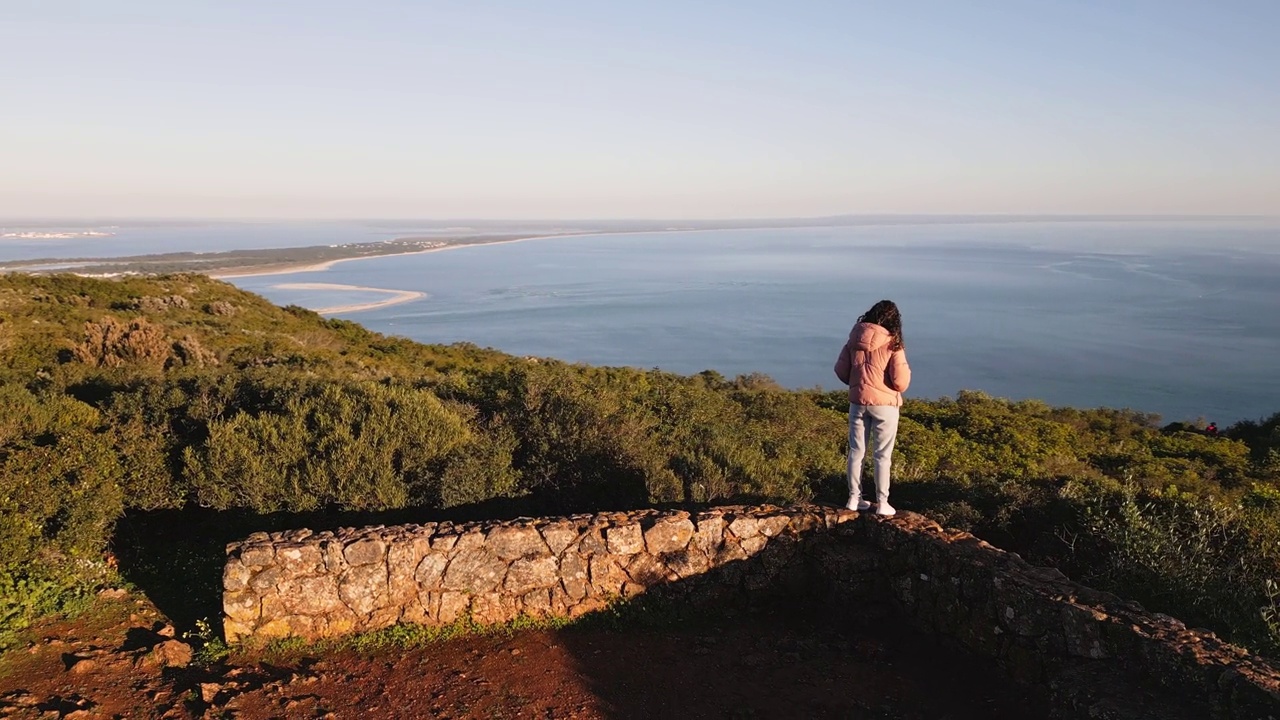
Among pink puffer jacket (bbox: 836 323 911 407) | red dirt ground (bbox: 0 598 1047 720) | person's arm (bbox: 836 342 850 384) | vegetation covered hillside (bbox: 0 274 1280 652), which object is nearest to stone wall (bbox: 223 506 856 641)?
red dirt ground (bbox: 0 598 1047 720)

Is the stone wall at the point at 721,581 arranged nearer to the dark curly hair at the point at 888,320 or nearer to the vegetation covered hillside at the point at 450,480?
the vegetation covered hillside at the point at 450,480

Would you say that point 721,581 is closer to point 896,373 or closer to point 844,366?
point 844,366

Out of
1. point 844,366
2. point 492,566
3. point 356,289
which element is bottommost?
point 356,289

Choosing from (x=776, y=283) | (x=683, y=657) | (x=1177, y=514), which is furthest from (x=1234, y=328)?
(x=683, y=657)

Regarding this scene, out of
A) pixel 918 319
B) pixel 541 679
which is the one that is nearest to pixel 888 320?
pixel 541 679

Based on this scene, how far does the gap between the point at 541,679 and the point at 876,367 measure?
10.8ft

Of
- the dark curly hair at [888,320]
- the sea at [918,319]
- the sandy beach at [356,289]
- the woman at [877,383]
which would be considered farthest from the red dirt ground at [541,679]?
the sandy beach at [356,289]

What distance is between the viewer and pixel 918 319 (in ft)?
209

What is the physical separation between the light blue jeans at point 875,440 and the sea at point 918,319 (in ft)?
113

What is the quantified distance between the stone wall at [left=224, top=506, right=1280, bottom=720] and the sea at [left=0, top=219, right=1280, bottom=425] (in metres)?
34.9

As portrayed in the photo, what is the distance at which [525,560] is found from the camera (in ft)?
17.5

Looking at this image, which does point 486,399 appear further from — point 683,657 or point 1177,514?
point 1177,514

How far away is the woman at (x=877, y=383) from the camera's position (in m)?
5.74

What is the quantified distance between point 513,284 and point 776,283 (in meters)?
32.9
